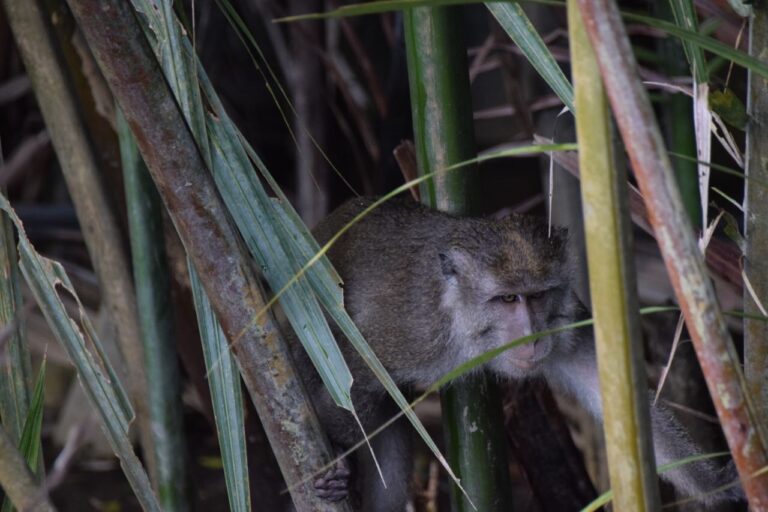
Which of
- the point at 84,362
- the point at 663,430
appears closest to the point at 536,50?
the point at 84,362

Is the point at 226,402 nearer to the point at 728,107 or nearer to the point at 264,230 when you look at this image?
the point at 264,230

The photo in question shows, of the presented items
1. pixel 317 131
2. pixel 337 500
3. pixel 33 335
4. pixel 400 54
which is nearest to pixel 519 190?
pixel 317 131

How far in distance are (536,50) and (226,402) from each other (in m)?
0.89

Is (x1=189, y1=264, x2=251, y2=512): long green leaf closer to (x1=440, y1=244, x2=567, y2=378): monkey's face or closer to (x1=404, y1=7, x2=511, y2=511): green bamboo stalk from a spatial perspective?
(x1=404, y1=7, x2=511, y2=511): green bamboo stalk

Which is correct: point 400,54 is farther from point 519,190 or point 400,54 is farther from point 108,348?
point 519,190

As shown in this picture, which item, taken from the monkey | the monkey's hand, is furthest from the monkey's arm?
the monkey's hand

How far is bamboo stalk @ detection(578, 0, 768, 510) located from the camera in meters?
1.30

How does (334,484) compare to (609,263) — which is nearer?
(609,263)

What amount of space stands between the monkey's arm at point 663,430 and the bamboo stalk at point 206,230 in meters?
1.11

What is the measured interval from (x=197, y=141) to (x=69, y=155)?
1.21 metres

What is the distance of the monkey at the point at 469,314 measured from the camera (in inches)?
122

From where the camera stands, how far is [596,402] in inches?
127

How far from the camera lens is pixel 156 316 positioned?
2.91 metres

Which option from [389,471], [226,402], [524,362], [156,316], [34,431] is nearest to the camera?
[34,431]
